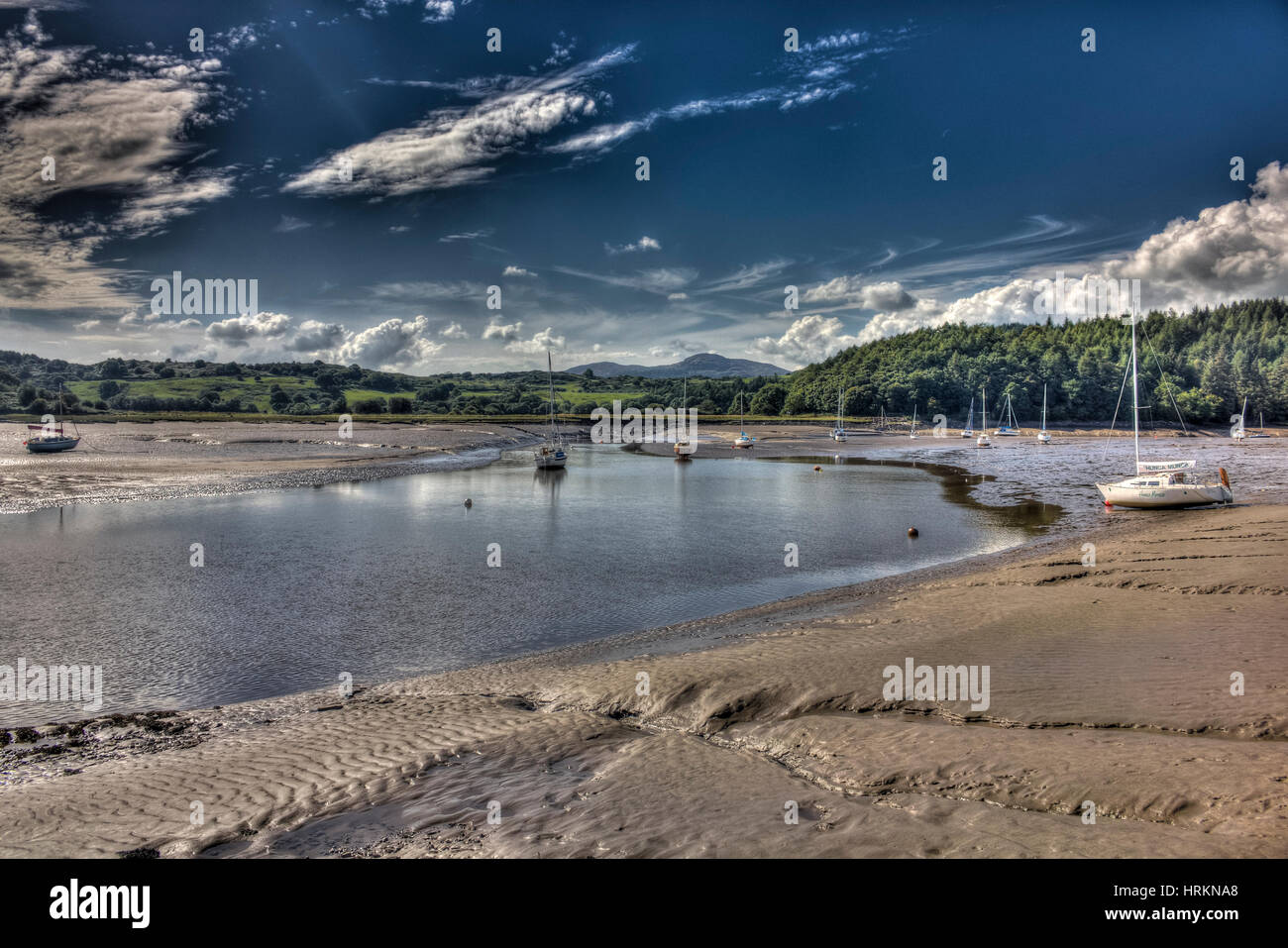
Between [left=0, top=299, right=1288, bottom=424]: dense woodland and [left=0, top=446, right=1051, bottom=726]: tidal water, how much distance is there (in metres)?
118

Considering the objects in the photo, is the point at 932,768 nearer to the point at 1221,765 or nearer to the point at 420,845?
the point at 1221,765

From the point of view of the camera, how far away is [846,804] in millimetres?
6805

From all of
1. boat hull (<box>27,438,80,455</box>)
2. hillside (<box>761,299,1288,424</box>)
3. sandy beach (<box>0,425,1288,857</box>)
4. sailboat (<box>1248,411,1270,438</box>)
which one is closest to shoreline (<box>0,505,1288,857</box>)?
sandy beach (<box>0,425,1288,857</box>)

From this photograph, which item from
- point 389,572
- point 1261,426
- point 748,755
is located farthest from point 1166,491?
point 1261,426

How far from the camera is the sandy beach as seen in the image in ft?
20.5

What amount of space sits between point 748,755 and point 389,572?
17171 millimetres

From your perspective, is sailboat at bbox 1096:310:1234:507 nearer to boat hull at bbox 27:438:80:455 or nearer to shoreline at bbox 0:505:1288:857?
shoreline at bbox 0:505:1288:857

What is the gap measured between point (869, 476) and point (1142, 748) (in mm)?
49922

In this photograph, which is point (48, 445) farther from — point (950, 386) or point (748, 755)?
point (950, 386)

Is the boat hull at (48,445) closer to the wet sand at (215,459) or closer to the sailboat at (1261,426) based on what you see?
the wet sand at (215,459)

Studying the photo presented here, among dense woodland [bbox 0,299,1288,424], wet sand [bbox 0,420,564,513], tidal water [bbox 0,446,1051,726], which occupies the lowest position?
tidal water [bbox 0,446,1051,726]

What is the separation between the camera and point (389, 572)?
73.9ft

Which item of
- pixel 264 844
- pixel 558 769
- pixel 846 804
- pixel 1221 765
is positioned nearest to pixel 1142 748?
pixel 1221 765

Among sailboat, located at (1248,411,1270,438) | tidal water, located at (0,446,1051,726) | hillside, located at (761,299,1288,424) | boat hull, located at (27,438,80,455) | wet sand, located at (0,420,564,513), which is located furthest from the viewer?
hillside, located at (761,299,1288,424)
